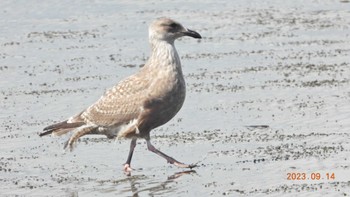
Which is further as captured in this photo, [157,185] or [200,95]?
[200,95]

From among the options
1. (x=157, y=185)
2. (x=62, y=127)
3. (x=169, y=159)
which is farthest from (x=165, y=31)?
(x=157, y=185)

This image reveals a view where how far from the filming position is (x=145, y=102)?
13562mm

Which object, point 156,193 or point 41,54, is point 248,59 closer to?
point 41,54

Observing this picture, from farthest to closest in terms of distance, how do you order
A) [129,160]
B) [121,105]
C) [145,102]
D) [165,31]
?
[165,31], [121,105], [129,160], [145,102]

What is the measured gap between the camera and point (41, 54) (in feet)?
81.2

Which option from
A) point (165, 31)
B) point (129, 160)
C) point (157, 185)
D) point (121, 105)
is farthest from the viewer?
point (165, 31)

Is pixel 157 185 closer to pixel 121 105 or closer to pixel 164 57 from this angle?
pixel 121 105

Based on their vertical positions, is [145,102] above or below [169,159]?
above

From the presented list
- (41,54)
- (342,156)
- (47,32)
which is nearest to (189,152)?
(342,156)

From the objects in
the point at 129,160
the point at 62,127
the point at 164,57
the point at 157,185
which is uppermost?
the point at 164,57
